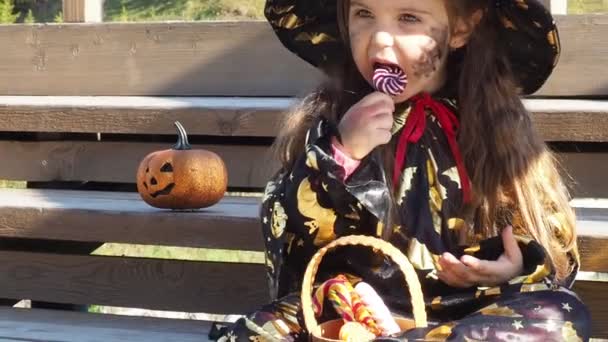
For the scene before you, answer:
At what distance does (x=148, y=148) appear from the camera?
3533 mm

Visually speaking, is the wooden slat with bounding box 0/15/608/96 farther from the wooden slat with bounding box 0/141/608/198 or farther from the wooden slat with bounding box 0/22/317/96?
the wooden slat with bounding box 0/141/608/198

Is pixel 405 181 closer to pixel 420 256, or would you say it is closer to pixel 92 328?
pixel 420 256

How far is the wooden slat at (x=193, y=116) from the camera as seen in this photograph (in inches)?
115

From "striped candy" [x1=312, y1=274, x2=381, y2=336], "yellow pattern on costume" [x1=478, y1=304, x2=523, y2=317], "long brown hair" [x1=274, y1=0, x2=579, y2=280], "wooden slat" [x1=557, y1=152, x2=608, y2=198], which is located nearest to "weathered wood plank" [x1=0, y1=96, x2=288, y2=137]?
"long brown hair" [x1=274, y1=0, x2=579, y2=280]

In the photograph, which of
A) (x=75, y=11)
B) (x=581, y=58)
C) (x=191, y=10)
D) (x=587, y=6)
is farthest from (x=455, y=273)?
(x=191, y=10)

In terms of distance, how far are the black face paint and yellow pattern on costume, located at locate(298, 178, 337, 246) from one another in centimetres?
34

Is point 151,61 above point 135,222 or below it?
above

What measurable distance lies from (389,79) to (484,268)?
42 centimetres

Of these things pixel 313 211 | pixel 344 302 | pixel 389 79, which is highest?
pixel 389 79

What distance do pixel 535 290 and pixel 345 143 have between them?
0.47 metres

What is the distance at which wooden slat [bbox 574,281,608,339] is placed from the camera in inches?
106

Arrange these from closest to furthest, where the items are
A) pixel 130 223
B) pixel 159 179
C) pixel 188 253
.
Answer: pixel 130 223
pixel 159 179
pixel 188 253

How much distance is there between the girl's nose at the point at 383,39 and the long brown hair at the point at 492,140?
6.9 inches

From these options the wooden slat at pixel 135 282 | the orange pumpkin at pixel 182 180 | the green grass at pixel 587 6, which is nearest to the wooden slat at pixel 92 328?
the wooden slat at pixel 135 282
